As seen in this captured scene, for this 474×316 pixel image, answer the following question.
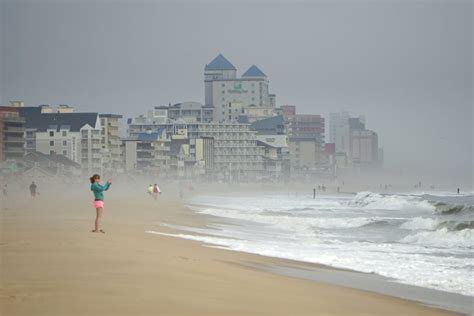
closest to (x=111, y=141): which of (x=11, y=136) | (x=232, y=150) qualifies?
(x=11, y=136)

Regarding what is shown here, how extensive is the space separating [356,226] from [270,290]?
22901 mm

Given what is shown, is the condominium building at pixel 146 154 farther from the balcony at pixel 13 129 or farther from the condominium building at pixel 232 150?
the balcony at pixel 13 129

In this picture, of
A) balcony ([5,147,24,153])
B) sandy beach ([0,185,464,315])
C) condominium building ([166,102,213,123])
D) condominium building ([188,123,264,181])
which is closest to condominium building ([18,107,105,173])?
balcony ([5,147,24,153])

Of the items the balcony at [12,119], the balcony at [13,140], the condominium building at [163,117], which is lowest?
the balcony at [13,140]

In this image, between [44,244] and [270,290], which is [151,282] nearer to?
[270,290]

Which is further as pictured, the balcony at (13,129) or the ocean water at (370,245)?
the balcony at (13,129)

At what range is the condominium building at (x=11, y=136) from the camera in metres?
94.2

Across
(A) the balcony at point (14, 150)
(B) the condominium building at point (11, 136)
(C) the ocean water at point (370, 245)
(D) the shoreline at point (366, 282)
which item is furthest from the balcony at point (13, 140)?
(D) the shoreline at point (366, 282)

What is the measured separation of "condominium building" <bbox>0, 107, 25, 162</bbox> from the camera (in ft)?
309

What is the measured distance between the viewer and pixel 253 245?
21.2 metres

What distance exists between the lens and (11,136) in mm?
97375

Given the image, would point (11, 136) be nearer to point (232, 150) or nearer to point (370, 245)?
point (232, 150)

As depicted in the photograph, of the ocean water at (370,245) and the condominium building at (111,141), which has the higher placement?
the condominium building at (111,141)

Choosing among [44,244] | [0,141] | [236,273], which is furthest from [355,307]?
[0,141]
